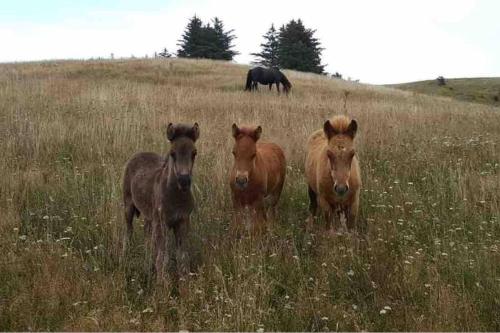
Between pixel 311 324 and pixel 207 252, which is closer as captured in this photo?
pixel 311 324

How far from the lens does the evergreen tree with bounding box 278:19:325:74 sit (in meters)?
54.0

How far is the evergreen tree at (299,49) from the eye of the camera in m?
54.0

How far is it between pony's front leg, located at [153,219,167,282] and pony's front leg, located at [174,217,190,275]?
21 cm

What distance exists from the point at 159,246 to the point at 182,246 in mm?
282

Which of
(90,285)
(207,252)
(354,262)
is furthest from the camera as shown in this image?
(207,252)

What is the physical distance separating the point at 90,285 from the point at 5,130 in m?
6.33

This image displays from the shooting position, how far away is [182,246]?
16.9ft

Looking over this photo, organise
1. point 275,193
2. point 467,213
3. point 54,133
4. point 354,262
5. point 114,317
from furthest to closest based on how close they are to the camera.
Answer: point 54,133
point 275,193
point 467,213
point 354,262
point 114,317

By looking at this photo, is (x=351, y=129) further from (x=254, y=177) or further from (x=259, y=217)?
(x=259, y=217)

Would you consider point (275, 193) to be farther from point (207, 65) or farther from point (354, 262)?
point (207, 65)

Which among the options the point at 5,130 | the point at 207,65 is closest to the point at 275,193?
the point at 5,130

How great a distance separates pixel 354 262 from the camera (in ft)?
16.1

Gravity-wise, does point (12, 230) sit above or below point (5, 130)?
below

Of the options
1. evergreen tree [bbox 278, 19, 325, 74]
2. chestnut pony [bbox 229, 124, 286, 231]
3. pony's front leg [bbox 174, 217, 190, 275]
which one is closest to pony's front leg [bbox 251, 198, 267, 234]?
chestnut pony [bbox 229, 124, 286, 231]
